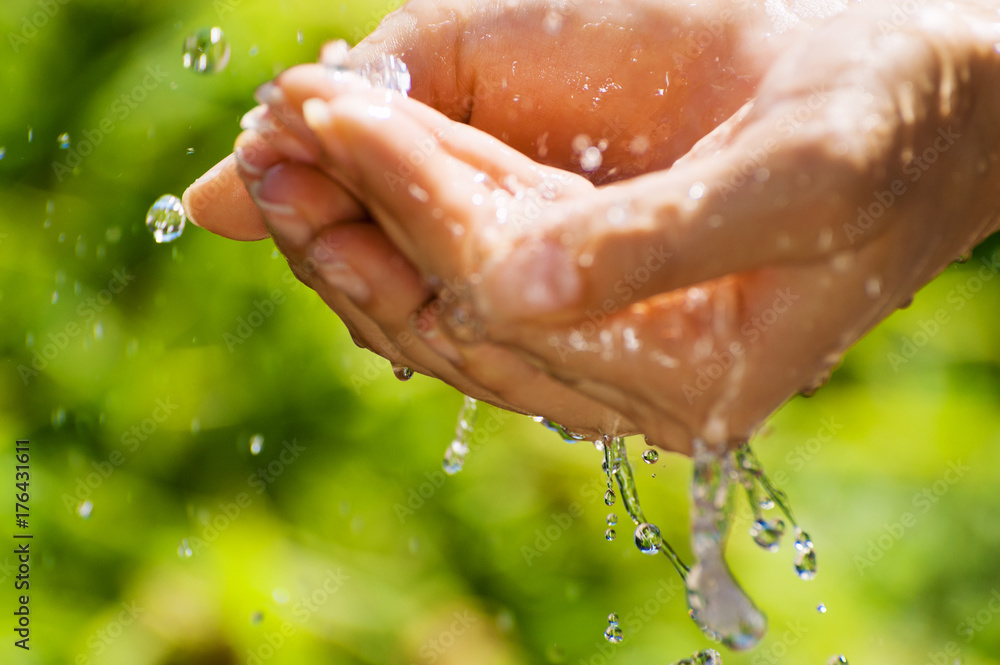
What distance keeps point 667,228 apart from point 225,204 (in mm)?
714

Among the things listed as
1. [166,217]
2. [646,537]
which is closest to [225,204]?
[166,217]

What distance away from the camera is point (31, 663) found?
1.65 m

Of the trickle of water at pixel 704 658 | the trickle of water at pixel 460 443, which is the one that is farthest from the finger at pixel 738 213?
the trickle of water at pixel 704 658

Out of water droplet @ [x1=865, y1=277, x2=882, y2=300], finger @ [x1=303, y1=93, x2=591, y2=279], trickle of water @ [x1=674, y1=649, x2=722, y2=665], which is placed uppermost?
finger @ [x1=303, y1=93, x2=591, y2=279]

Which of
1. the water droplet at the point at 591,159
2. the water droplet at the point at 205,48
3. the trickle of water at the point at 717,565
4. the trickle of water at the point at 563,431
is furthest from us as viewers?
the water droplet at the point at 205,48

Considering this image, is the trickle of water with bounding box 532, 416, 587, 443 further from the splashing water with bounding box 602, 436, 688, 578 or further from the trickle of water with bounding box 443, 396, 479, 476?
the trickle of water with bounding box 443, 396, 479, 476

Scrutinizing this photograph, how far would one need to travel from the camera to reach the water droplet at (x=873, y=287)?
0.74 metres

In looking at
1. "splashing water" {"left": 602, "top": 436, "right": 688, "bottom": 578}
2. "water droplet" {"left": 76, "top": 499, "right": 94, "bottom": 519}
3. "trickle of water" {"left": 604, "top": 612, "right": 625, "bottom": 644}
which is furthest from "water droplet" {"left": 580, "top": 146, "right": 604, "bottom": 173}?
"water droplet" {"left": 76, "top": 499, "right": 94, "bottom": 519}

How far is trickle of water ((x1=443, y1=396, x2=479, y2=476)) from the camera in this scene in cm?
175

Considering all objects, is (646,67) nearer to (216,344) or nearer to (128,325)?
(216,344)

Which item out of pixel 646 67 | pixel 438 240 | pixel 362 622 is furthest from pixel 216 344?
pixel 438 240

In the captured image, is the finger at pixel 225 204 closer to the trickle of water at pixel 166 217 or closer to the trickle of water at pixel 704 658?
the trickle of water at pixel 166 217

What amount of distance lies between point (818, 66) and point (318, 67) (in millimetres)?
440

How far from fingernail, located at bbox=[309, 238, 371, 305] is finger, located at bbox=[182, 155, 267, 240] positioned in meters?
0.32
